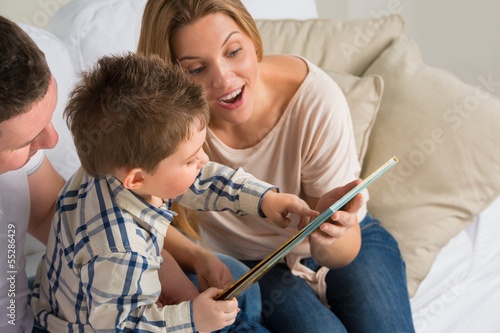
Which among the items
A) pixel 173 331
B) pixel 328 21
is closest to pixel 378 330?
pixel 173 331

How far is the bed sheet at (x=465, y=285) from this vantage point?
1.46 meters

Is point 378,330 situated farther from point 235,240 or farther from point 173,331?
point 173,331

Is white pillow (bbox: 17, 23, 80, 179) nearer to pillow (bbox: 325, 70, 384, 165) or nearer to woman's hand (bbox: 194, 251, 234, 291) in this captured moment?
woman's hand (bbox: 194, 251, 234, 291)

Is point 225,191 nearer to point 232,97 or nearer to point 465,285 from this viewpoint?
point 232,97

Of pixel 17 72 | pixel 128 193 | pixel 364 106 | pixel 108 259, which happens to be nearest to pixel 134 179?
pixel 128 193

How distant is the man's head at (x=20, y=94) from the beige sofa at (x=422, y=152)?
0.57 metres

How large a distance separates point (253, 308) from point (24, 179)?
0.55 metres

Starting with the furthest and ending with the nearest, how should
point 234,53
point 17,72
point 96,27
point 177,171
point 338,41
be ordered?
point 338,41, point 96,27, point 234,53, point 177,171, point 17,72

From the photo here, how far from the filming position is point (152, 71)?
0.92 meters

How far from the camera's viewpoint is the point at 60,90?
59.0 inches

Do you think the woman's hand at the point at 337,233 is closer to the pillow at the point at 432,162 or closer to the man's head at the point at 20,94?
the pillow at the point at 432,162

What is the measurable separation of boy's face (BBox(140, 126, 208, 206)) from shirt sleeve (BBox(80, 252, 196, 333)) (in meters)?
0.12

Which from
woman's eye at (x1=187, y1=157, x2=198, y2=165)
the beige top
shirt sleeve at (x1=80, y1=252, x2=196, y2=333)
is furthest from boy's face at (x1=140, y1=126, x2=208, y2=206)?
the beige top

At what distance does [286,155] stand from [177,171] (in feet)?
1.42
